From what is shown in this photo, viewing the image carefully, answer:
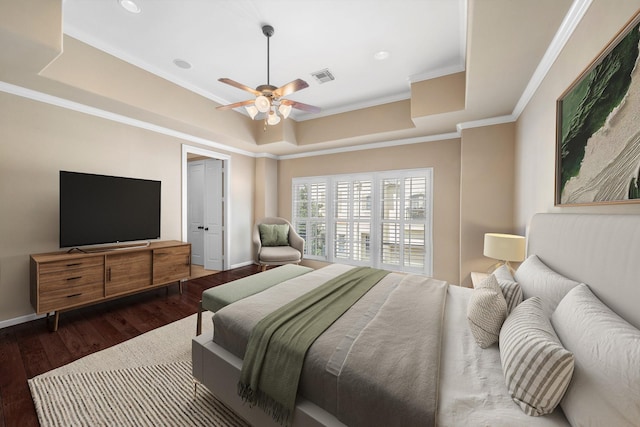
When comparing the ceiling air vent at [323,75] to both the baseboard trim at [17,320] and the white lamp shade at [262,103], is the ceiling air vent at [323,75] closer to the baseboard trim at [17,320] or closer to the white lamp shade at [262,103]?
the white lamp shade at [262,103]

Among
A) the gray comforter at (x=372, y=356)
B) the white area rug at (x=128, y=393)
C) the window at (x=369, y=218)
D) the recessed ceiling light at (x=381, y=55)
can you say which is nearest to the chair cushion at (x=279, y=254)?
the window at (x=369, y=218)

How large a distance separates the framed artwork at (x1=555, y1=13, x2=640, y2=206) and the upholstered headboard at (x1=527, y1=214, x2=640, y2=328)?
13 centimetres

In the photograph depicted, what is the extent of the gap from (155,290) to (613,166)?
4.85 m

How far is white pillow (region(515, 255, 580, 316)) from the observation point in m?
1.28

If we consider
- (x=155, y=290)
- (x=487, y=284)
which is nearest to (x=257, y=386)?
(x=487, y=284)

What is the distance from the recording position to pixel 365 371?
107 centimetres

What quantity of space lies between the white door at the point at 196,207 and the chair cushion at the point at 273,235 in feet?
4.85

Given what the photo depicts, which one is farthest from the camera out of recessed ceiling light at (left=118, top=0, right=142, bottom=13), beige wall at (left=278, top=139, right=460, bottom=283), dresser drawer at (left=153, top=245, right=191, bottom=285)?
beige wall at (left=278, top=139, right=460, bottom=283)

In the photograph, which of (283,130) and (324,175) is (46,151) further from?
(324,175)

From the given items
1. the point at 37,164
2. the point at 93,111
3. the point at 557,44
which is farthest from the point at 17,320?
the point at 557,44

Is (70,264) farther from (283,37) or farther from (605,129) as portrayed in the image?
(605,129)

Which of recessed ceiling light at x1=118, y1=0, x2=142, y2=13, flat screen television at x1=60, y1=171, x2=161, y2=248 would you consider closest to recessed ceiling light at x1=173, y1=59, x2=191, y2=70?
recessed ceiling light at x1=118, y1=0, x2=142, y2=13

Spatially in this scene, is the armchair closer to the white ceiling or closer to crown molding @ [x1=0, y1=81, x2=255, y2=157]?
crown molding @ [x1=0, y1=81, x2=255, y2=157]

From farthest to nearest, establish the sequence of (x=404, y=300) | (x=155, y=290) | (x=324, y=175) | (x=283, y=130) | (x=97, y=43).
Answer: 1. (x=324, y=175)
2. (x=283, y=130)
3. (x=155, y=290)
4. (x=97, y=43)
5. (x=404, y=300)
